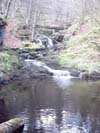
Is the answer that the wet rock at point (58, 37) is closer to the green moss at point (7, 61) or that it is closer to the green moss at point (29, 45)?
the green moss at point (29, 45)

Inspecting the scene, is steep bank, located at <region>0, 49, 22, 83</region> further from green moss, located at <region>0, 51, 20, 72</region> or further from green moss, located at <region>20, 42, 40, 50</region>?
green moss, located at <region>20, 42, 40, 50</region>

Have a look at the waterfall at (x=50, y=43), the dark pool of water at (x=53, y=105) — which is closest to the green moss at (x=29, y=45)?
the waterfall at (x=50, y=43)

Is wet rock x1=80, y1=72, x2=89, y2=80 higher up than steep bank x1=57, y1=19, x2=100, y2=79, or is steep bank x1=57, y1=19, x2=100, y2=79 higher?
steep bank x1=57, y1=19, x2=100, y2=79

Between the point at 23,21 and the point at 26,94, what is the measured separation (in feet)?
103

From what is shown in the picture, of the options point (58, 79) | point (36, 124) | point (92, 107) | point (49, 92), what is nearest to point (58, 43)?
point (58, 79)

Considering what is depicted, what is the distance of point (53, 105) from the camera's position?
19.3m

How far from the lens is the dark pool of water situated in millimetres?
15594

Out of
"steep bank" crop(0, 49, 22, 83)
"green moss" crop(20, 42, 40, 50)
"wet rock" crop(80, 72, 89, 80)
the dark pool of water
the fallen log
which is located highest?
"green moss" crop(20, 42, 40, 50)

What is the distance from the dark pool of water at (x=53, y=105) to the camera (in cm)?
1559

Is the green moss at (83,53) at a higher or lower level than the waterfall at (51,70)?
higher

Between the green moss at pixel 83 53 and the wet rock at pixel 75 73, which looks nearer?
the wet rock at pixel 75 73

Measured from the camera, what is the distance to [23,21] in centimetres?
5219

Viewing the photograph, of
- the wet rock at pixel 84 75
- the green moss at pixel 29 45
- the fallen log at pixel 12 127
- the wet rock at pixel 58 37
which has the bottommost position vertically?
the wet rock at pixel 84 75

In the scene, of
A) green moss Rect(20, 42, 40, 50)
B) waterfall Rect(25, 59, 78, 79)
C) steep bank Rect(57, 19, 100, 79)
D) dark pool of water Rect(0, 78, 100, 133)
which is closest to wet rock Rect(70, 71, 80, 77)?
waterfall Rect(25, 59, 78, 79)
